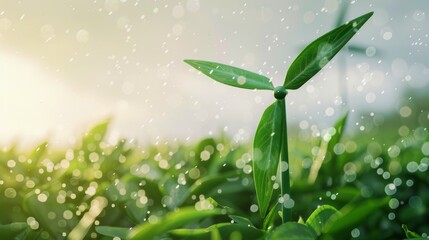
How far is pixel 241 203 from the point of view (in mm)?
773

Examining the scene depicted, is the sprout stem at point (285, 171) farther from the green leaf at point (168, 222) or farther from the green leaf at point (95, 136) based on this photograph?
the green leaf at point (95, 136)

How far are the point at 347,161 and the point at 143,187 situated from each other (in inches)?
14.7

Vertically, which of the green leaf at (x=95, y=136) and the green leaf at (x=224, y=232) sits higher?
the green leaf at (x=95, y=136)

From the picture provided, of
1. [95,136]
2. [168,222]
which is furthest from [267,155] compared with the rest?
[95,136]

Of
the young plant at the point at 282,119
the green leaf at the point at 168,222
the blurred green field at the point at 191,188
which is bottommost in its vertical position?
the blurred green field at the point at 191,188

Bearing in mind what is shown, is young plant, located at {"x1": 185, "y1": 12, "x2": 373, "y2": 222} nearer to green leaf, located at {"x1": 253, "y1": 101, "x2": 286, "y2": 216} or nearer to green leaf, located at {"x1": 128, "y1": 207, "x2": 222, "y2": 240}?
green leaf, located at {"x1": 253, "y1": 101, "x2": 286, "y2": 216}

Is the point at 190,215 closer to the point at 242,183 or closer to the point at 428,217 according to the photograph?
the point at 242,183

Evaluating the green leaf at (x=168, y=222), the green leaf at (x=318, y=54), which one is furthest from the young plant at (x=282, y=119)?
the green leaf at (x=168, y=222)

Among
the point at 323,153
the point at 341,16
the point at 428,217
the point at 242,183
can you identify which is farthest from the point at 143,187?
the point at 341,16

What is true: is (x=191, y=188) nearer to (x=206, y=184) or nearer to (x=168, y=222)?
(x=206, y=184)

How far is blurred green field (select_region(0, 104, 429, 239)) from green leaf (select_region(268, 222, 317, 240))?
0.04 meters

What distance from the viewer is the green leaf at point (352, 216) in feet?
1.36

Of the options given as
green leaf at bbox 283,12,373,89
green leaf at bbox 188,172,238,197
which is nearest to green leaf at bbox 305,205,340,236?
green leaf at bbox 283,12,373,89

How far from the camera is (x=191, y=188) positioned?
0.66 m
